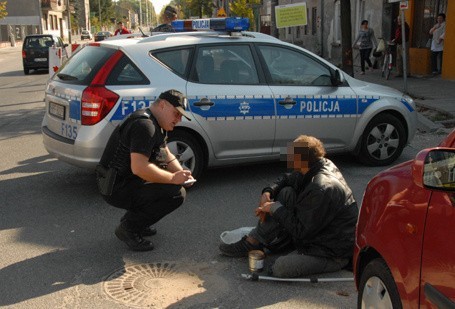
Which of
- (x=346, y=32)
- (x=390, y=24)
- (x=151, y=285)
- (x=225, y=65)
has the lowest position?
(x=151, y=285)

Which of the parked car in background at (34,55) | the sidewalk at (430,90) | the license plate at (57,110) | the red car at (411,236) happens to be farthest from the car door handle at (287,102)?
the parked car in background at (34,55)

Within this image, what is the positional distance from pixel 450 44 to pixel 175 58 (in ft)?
37.0

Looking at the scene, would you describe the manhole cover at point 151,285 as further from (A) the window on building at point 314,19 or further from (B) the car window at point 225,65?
(A) the window on building at point 314,19

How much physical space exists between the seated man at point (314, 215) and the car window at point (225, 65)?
2272mm

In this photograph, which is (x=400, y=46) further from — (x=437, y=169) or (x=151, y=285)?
(x=437, y=169)

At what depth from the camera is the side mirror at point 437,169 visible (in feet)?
7.18

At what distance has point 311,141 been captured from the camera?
3955 millimetres

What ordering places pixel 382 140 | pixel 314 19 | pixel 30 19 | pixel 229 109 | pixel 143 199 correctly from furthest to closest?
pixel 30 19
pixel 314 19
pixel 382 140
pixel 229 109
pixel 143 199

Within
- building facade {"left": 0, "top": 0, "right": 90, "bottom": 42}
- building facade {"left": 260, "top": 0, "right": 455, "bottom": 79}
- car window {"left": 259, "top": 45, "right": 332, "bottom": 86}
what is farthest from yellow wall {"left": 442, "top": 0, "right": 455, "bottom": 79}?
building facade {"left": 0, "top": 0, "right": 90, "bottom": 42}

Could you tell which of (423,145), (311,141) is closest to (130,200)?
(311,141)

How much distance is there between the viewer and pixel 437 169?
2.22m

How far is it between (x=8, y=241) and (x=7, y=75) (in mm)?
20472

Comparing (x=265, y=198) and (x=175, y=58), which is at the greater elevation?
(x=175, y=58)

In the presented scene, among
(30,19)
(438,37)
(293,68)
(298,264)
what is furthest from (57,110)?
(30,19)
